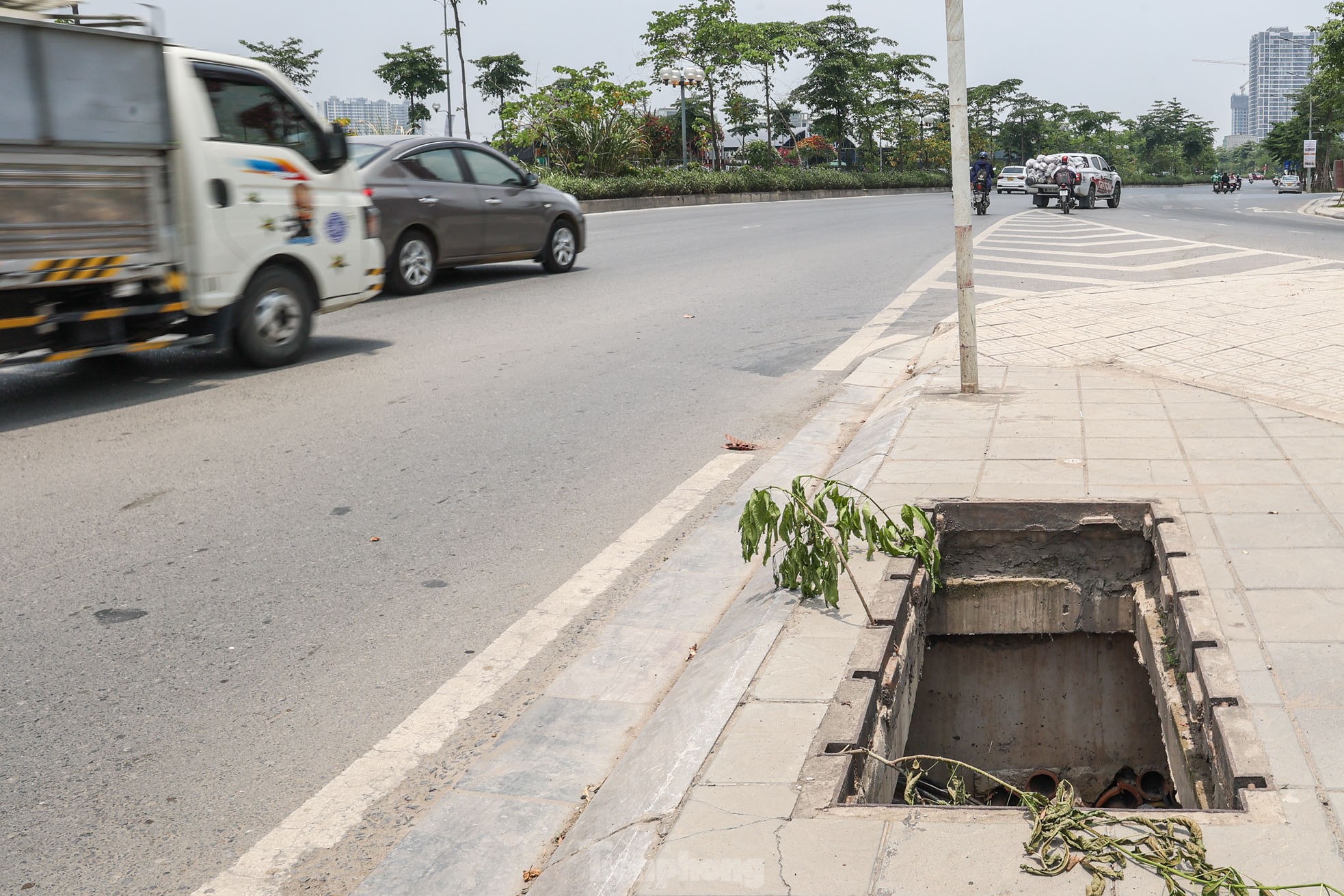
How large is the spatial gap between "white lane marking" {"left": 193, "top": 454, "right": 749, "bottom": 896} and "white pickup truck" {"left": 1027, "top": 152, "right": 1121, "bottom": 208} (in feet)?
97.7

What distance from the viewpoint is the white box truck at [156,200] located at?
21.6ft

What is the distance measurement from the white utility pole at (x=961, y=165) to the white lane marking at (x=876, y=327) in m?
1.81

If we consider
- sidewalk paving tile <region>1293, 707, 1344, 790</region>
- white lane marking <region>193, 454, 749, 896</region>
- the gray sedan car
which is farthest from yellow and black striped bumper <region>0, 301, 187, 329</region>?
sidewalk paving tile <region>1293, 707, 1344, 790</region>

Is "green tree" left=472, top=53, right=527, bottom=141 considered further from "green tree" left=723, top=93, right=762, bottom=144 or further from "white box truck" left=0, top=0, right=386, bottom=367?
"white box truck" left=0, top=0, right=386, bottom=367

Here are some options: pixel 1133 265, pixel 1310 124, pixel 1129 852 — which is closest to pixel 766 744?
pixel 1129 852

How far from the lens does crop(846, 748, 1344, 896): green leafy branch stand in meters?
2.16

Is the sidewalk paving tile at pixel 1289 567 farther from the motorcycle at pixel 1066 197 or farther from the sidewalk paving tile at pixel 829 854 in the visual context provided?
the motorcycle at pixel 1066 197

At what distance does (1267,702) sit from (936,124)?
77.0 metres

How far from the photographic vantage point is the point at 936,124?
75.4 metres

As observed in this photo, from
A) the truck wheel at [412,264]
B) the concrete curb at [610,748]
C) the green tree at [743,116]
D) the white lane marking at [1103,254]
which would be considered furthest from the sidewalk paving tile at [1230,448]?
the green tree at [743,116]

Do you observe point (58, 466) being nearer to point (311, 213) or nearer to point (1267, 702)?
point (311, 213)

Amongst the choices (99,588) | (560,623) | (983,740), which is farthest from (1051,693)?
(99,588)

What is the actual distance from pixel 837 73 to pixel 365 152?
56.1 meters

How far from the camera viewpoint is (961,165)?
6324 millimetres
